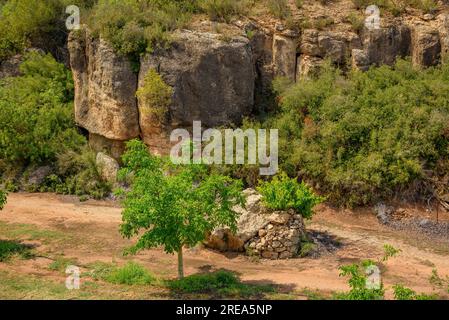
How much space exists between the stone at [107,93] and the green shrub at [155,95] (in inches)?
24.4

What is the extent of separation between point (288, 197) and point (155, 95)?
246 inches

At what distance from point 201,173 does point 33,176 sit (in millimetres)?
8913

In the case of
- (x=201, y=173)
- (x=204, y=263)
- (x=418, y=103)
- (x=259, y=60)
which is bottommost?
(x=204, y=263)

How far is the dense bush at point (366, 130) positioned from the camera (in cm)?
1466

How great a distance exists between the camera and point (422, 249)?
493 inches

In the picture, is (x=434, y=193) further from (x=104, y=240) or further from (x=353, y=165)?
(x=104, y=240)

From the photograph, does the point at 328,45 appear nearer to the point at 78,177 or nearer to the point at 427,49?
the point at 427,49

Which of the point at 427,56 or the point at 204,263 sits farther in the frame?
the point at 427,56

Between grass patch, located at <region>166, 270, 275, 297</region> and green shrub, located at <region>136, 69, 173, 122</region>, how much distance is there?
7.44 metres

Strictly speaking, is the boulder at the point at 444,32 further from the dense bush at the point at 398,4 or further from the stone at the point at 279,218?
the stone at the point at 279,218

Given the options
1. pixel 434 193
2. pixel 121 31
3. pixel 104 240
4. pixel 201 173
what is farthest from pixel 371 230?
pixel 121 31

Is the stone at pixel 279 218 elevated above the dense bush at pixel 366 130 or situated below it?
below

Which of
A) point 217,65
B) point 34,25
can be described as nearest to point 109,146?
point 217,65

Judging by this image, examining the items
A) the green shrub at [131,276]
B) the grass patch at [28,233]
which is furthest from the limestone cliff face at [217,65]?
the green shrub at [131,276]
